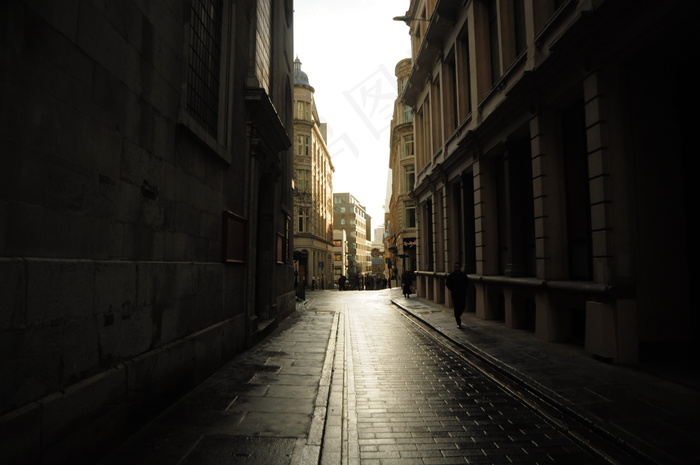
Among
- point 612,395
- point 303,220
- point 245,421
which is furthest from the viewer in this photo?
point 303,220

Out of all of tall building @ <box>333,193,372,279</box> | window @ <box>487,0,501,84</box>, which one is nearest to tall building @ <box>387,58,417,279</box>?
window @ <box>487,0,501,84</box>

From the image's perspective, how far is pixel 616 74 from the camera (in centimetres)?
826

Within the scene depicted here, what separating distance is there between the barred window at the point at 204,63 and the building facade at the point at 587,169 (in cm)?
705

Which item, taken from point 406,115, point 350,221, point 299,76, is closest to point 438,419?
point 406,115

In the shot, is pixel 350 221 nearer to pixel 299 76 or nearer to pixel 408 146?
pixel 299 76

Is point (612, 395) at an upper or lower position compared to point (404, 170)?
lower

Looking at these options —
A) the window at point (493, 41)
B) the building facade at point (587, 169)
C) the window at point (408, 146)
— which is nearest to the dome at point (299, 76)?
the window at point (408, 146)

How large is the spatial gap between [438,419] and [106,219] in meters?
4.40

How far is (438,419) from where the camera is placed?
5152 mm

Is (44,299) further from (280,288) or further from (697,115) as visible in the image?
(280,288)

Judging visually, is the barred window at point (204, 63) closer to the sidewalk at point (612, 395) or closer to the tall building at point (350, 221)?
the sidewalk at point (612, 395)

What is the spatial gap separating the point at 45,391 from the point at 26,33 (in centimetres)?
281

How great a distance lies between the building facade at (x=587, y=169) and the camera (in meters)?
7.81

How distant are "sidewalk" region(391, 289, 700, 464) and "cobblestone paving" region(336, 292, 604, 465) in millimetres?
503
